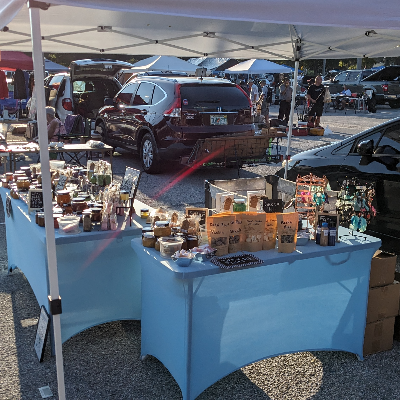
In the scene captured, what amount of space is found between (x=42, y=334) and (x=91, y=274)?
52 centimetres

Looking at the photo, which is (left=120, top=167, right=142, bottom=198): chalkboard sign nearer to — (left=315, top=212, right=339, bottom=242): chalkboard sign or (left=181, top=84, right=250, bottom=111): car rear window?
(left=315, top=212, right=339, bottom=242): chalkboard sign

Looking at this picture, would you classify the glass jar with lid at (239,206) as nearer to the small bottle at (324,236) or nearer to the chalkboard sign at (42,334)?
the small bottle at (324,236)

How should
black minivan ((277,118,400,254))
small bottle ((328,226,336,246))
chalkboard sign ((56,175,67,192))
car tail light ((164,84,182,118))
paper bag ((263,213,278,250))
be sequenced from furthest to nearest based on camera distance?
car tail light ((164,84,182,118)) → black minivan ((277,118,400,254)) → chalkboard sign ((56,175,67,192)) → small bottle ((328,226,336,246)) → paper bag ((263,213,278,250))

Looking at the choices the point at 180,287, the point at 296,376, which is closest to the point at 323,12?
the point at 180,287

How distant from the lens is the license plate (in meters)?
8.82

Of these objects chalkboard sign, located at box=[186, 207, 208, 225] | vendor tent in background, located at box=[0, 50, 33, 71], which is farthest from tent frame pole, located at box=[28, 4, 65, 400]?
vendor tent in background, located at box=[0, 50, 33, 71]

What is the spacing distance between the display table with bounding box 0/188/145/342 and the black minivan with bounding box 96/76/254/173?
16.1 feet

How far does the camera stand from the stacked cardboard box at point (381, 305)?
142 inches

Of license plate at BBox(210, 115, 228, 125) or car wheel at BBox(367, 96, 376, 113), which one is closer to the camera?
license plate at BBox(210, 115, 228, 125)

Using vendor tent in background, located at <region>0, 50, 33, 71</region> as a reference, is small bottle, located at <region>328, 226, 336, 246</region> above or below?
below

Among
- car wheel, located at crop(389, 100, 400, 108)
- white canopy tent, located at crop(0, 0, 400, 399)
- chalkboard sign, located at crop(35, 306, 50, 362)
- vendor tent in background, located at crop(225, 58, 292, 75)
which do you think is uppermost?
vendor tent in background, located at crop(225, 58, 292, 75)

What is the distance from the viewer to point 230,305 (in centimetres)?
308

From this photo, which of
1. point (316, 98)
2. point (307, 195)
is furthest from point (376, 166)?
point (316, 98)

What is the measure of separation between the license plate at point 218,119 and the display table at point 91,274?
5.07 m
